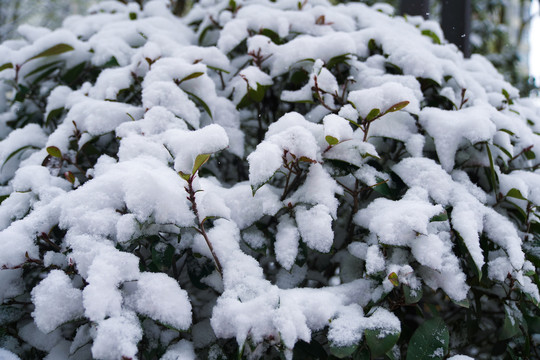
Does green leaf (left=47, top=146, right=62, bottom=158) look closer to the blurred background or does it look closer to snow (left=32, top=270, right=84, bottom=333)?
snow (left=32, top=270, right=84, bottom=333)

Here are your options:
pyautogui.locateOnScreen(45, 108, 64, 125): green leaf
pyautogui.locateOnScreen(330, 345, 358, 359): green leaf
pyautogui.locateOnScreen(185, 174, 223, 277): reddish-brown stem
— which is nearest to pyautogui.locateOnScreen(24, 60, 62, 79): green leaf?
pyautogui.locateOnScreen(45, 108, 64, 125): green leaf

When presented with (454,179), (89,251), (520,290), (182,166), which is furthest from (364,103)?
(89,251)

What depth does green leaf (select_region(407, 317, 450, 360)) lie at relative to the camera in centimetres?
85

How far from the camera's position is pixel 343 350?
2.58 feet

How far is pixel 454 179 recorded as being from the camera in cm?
112

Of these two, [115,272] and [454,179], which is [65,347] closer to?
[115,272]

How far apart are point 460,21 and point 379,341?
6.75ft

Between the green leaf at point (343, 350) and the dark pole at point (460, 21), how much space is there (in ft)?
6.45

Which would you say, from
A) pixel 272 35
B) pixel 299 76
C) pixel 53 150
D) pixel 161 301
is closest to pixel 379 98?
pixel 299 76

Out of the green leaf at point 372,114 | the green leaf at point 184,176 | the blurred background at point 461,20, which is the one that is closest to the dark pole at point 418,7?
the blurred background at point 461,20

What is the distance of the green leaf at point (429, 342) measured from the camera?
2.80ft

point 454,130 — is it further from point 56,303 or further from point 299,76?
point 56,303

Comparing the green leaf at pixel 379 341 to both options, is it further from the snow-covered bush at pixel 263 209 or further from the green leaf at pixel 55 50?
the green leaf at pixel 55 50

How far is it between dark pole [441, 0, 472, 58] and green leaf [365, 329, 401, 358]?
1919mm
